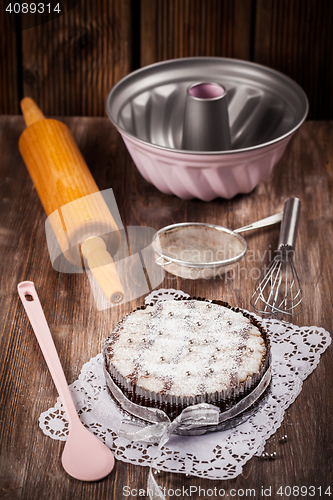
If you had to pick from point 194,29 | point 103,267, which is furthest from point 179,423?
point 194,29

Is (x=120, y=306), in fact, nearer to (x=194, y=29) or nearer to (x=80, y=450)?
(x=80, y=450)

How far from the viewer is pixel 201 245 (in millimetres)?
847

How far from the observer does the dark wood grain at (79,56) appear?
1.13 m

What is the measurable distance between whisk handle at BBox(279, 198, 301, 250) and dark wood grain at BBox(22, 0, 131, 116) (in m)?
0.53

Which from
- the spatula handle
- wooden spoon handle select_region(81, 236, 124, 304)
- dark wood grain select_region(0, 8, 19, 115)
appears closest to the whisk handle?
wooden spoon handle select_region(81, 236, 124, 304)

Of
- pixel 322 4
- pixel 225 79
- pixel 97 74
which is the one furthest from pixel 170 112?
pixel 322 4

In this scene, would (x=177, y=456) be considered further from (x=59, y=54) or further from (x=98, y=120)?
(x=59, y=54)

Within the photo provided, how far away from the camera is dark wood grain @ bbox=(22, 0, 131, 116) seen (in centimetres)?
113

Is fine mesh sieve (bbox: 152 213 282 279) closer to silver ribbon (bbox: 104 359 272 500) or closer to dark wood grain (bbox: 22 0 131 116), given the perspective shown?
silver ribbon (bbox: 104 359 272 500)

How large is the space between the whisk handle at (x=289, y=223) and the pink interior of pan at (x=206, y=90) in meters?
0.22

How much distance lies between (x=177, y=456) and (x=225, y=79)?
722 mm

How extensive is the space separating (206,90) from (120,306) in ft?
1.34

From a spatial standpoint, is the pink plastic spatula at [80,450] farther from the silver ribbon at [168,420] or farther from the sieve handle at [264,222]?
the sieve handle at [264,222]

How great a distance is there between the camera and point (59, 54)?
3.84ft
